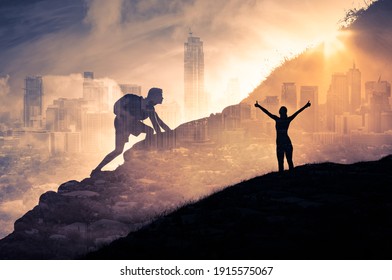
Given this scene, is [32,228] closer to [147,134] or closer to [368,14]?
[147,134]

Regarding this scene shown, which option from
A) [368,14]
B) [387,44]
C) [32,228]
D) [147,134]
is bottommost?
[32,228]

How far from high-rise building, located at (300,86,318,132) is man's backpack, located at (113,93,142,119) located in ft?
76.2

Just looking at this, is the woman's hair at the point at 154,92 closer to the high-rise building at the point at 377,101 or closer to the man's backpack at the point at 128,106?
the man's backpack at the point at 128,106

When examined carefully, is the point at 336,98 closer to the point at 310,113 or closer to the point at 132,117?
Result: the point at 310,113

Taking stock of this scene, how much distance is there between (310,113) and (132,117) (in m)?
26.3

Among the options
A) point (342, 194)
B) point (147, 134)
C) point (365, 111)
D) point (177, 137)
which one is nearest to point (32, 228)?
point (147, 134)

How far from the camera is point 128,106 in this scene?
27.0 meters

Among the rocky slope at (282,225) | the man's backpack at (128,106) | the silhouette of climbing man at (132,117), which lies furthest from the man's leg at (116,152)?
the rocky slope at (282,225)

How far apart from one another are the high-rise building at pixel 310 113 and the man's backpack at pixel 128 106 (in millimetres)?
23220

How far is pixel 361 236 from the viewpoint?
25.5ft

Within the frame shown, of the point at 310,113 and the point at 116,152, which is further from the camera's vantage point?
the point at 310,113

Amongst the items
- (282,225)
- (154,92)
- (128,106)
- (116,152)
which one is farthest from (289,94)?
(282,225)

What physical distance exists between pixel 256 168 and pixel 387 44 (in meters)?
20.9

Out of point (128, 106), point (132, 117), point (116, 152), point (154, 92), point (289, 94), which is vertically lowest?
point (116, 152)
